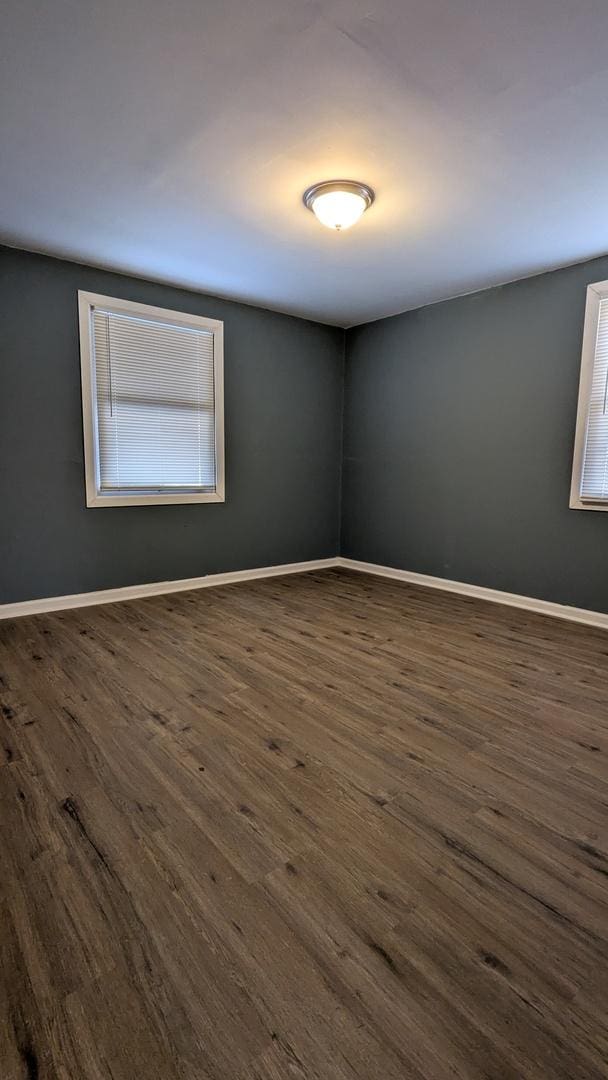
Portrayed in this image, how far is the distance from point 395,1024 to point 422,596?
354 cm

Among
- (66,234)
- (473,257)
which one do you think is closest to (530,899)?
(473,257)

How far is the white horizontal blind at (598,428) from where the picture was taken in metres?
3.52

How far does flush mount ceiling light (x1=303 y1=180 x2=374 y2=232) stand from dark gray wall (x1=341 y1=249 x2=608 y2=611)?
185 cm

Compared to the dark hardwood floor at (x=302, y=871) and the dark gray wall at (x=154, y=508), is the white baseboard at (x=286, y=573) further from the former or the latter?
the dark hardwood floor at (x=302, y=871)

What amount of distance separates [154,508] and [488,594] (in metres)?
3.01

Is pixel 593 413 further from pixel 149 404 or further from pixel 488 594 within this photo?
pixel 149 404

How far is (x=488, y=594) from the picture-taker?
432 centimetres

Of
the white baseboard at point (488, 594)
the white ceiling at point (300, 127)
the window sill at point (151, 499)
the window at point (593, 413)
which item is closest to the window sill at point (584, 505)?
the window at point (593, 413)

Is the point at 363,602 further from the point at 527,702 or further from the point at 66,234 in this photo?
the point at 66,234

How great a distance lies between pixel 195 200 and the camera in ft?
9.15

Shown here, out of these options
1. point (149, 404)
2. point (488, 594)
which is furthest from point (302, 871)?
point (149, 404)

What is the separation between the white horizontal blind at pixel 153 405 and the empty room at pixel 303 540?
0.09 ft

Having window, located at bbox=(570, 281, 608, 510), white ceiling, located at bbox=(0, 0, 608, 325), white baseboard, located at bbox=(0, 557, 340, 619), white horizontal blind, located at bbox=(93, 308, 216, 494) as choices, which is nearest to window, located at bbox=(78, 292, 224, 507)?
white horizontal blind, located at bbox=(93, 308, 216, 494)

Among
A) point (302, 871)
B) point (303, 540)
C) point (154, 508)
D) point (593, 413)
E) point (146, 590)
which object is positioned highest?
point (593, 413)
